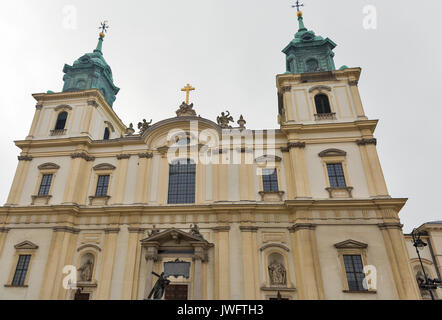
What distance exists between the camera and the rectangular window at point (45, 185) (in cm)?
2014

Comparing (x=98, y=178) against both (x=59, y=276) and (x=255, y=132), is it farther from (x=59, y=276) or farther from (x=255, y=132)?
(x=255, y=132)

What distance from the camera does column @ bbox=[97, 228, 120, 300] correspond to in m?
16.5

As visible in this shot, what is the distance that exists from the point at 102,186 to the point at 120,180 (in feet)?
4.79

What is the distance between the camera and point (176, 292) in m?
16.3


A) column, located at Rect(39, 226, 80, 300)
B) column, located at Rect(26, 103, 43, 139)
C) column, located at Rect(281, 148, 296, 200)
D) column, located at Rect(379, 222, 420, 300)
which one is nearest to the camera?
column, located at Rect(379, 222, 420, 300)

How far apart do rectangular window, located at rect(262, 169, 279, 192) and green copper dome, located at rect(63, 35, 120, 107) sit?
15.8 metres

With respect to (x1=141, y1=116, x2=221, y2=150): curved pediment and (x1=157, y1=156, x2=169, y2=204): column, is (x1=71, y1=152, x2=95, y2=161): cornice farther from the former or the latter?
(x1=157, y1=156, x2=169, y2=204): column

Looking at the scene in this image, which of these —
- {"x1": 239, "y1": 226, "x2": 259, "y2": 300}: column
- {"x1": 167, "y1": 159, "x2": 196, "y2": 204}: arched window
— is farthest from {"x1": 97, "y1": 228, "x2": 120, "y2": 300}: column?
{"x1": 239, "y1": 226, "x2": 259, "y2": 300}: column

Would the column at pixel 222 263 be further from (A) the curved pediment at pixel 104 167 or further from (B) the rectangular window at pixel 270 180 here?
(A) the curved pediment at pixel 104 167

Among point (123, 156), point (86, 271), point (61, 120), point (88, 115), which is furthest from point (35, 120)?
point (86, 271)

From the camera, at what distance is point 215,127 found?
20750 millimetres

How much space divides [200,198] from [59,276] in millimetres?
9072

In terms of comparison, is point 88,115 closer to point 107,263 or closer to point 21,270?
point 21,270
